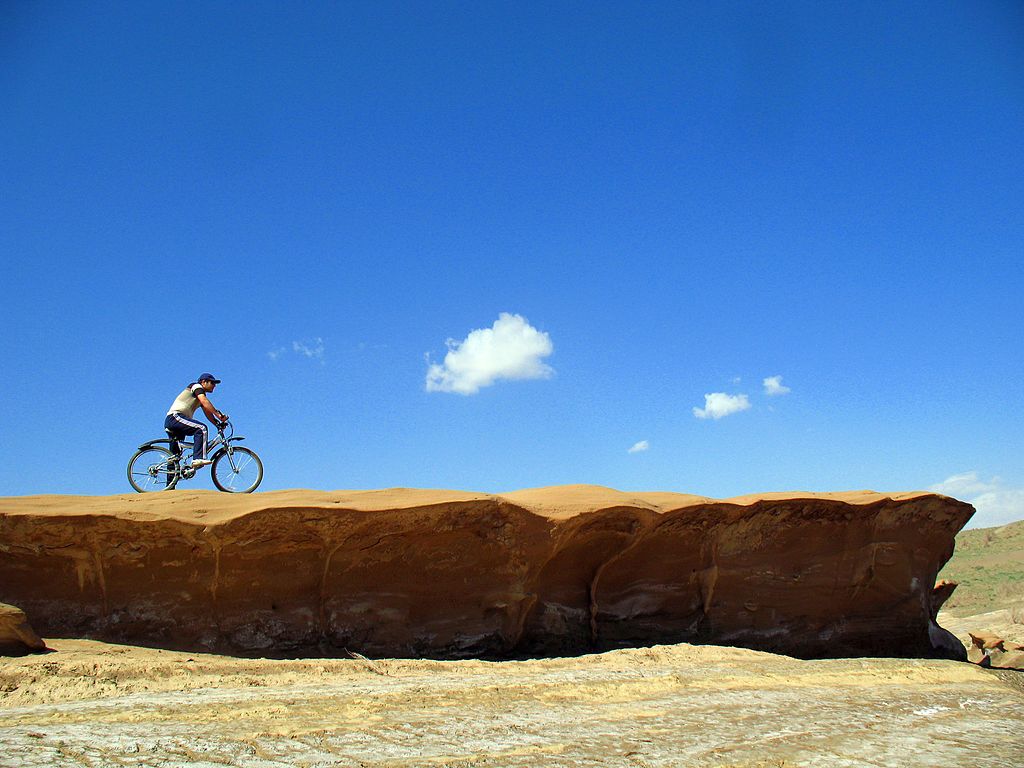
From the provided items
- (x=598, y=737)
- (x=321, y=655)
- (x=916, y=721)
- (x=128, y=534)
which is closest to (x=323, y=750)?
(x=598, y=737)

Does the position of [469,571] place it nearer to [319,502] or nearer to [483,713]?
[319,502]

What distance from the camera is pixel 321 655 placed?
783 centimetres

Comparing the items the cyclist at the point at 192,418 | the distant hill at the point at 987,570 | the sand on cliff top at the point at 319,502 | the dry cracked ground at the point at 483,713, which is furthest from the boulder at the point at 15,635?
the distant hill at the point at 987,570

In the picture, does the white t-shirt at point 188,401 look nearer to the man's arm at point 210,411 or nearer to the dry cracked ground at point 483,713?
the man's arm at point 210,411

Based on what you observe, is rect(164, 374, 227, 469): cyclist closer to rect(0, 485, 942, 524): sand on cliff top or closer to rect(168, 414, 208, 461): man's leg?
rect(168, 414, 208, 461): man's leg

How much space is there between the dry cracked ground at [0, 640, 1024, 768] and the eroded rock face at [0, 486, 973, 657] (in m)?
0.69

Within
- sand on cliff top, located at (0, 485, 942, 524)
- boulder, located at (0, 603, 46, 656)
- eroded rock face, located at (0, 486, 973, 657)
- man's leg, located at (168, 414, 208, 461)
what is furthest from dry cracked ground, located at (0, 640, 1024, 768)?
man's leg, located at (168, 414, 208, 461)

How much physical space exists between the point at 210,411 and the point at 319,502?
3204 millimetres

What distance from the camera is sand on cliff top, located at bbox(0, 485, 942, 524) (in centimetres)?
752

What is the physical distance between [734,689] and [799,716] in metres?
0.93

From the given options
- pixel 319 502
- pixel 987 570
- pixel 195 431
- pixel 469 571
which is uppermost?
pixel 195 431

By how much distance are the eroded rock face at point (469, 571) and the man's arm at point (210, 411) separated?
7.92ft

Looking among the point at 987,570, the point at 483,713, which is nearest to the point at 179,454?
the point at 483,713

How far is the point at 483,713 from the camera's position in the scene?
5.56m
